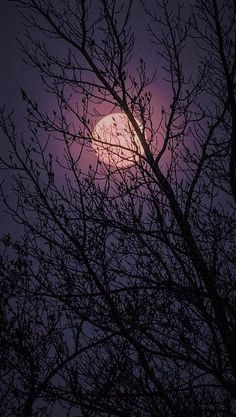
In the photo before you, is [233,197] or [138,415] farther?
[233,197]

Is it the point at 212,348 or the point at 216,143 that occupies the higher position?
the point at 216,143

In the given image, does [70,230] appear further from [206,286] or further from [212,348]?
[212,348]

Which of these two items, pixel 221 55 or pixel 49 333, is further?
pixel 49 333

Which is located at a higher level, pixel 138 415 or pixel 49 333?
pixel 49 333

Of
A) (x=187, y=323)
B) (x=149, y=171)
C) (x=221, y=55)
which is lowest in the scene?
(x=187, y=323)

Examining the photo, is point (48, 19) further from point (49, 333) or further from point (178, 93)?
point (49, 333)

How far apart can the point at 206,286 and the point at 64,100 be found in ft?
11.4

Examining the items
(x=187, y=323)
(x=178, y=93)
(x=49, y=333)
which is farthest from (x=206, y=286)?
(x=49, y=333)

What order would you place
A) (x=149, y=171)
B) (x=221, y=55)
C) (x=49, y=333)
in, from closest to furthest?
(x=221, y=55), (x=149, y=171), (x=49, y=333)

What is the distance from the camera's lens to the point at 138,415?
484cm

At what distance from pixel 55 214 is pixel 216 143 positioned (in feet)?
9.77

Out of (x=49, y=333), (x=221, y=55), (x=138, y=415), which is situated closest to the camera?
(x=138, y=415)

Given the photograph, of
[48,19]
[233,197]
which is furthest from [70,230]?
[48,19]

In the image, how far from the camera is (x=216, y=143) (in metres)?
6.12
